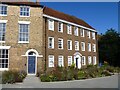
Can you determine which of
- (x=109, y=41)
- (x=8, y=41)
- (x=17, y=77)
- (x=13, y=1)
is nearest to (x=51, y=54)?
(x=8, y=41)

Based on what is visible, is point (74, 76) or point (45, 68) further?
point (45, 68)

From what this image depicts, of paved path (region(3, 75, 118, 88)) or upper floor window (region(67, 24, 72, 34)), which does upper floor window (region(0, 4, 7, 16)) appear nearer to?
upper floor window (region(67, 24, 72, 34))

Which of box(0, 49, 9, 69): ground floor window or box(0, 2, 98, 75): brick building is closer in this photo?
box(0, 49, 9, 69): ground floor window

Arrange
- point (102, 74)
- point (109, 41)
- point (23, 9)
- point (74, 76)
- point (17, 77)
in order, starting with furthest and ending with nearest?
point (109, 41) < point (23, 9) < point (102, 74) < point (74, 76) < point (17, 77)

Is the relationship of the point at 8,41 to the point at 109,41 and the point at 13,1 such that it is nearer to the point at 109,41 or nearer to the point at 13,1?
the point at 13,1

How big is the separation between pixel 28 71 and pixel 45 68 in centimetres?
243

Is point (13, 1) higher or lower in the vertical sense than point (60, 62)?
higher

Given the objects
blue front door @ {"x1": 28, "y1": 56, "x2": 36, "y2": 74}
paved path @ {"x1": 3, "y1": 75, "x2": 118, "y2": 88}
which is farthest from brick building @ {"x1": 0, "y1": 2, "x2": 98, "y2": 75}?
paved path @ {"x1": 3, "y1": 75, "x2": 118, "y2": 88}

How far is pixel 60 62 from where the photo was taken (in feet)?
97.7

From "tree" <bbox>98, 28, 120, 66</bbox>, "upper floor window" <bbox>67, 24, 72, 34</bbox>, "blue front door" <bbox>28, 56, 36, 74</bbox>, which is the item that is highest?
"upper floor window" <bbox>67, 24, 72, 34</bbox>

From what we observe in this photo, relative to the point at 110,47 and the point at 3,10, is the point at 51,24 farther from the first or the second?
the point at 110,47

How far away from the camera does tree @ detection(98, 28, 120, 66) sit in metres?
42.5

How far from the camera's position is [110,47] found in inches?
1708

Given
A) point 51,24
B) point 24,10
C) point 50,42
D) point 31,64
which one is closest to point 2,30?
point 24,10
